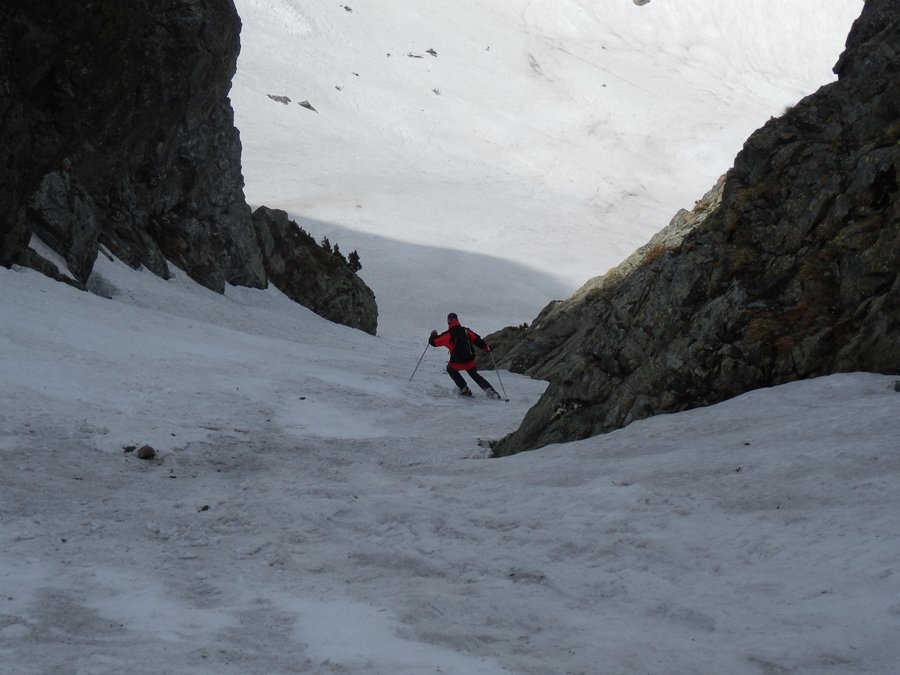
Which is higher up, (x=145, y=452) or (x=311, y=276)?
(x=311, y=276)

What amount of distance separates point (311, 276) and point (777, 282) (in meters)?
26.0

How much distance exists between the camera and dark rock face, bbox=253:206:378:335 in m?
35.3

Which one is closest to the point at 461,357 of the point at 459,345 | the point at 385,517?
the point at 459,345

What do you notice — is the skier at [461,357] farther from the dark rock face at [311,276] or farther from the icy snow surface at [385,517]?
the dark rock face at [311,276]

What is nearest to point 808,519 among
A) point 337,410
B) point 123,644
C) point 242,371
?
point 123,644

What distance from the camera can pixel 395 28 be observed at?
9381 centimetres

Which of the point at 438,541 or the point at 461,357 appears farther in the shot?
the point at 461,357

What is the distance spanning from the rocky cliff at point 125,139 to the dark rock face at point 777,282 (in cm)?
1301

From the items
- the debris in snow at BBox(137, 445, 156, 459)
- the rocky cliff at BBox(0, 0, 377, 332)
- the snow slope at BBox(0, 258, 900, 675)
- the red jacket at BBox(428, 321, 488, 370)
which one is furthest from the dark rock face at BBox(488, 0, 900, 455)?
the rocky cliff at BBox(0, 0, 377, 332)

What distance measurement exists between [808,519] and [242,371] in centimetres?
1218

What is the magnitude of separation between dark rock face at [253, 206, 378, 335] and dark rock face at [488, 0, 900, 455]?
2264 centimetres

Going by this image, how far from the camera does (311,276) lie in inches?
1411

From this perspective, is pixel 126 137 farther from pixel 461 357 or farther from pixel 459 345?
pixel 461 357

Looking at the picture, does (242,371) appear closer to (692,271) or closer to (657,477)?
(692,271)
